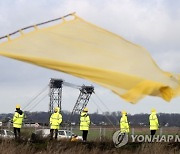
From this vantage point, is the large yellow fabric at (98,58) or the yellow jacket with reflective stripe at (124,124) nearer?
the large yellow fabric at (98,58)

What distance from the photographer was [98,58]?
887 cm

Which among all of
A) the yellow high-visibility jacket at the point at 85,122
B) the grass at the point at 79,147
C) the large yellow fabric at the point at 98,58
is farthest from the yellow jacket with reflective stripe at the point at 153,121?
the large yellow fabric at the point at 98,58

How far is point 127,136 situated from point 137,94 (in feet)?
52.0

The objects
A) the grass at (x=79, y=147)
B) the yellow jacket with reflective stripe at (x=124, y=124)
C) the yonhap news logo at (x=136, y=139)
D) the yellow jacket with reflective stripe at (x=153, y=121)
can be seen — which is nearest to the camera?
the grass at (x=79, y=147)

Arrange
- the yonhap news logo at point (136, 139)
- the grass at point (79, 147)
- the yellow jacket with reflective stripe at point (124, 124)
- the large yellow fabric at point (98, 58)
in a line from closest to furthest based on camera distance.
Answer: the large yellow fabric at point (98, 58) → the grass at point (79, 147) → the yonhap news logo at point (136, 139) → the yellow jacket with reflective stripe at point (124, 124)

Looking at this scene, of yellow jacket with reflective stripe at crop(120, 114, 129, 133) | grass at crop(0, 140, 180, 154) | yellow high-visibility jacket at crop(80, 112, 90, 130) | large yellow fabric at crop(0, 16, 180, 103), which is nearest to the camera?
large yellow fabric at crop(0, 16, 180, 103)

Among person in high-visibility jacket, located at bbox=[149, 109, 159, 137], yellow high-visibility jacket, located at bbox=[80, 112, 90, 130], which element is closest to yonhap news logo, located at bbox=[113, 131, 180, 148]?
person in high-visibility jacket, located at bbox=[149, 109, 159, 137]

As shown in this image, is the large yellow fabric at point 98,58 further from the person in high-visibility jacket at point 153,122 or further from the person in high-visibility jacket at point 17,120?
the person in high-visibility jacket at point 153,122

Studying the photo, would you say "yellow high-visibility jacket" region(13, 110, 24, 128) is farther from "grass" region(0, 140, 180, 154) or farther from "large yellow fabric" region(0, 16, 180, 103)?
"large yellow fabric" region(0, 16, 180, 103)

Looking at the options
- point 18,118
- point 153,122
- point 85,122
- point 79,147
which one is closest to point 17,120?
point 18,118

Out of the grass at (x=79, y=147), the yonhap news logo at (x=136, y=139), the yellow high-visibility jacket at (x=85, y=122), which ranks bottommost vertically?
the grass at (x=79, y=147)

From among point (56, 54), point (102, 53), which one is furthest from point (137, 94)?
point (56, 54)

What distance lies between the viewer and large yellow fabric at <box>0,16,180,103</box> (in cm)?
→ 847

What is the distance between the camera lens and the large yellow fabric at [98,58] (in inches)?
333
